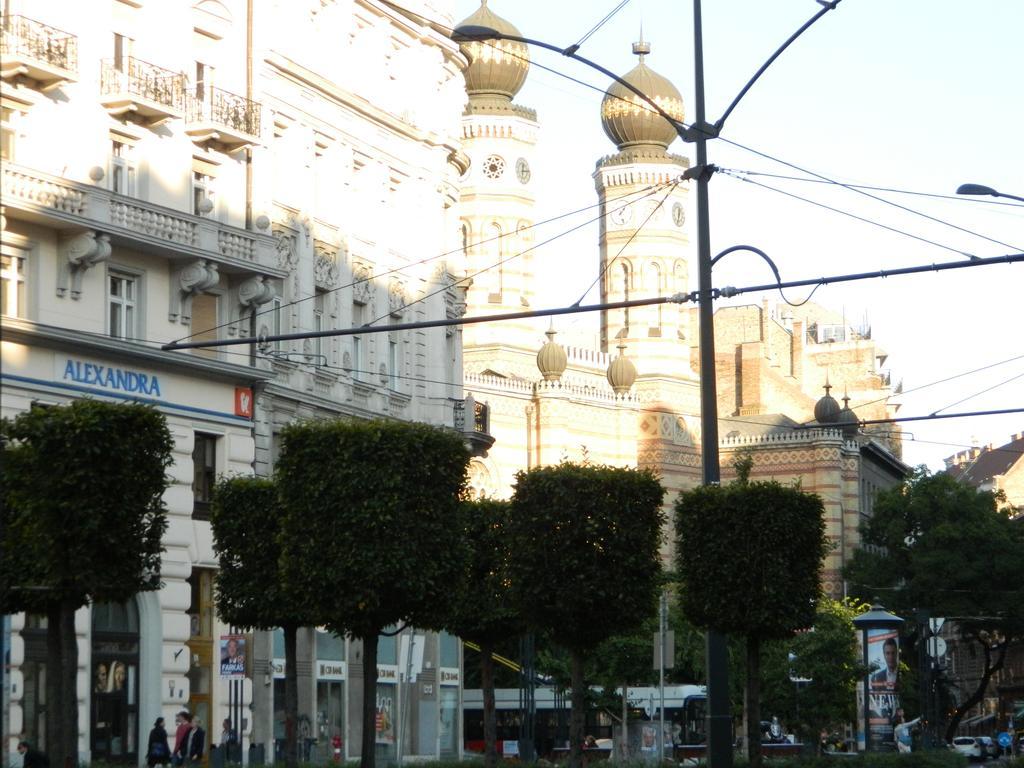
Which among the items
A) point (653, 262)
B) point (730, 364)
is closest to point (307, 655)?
point (653, 262)

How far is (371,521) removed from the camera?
26844 mm

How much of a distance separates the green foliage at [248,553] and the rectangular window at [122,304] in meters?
5.05

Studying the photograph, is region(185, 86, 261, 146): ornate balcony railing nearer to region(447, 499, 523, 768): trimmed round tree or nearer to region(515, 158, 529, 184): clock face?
region(447, 499, 523, 768): trimmed round tree

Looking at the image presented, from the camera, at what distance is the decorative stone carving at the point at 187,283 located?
36.7 metres

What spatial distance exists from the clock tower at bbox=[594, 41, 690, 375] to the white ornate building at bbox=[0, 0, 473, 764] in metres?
58.4

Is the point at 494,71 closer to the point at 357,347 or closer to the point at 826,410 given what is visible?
the point at 826,410

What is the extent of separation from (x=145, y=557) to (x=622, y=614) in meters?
7.05

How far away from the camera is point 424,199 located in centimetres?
4816

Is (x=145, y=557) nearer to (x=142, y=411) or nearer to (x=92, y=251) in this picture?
(x=142, y=411)

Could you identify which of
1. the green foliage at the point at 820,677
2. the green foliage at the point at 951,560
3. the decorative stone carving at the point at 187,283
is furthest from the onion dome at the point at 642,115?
the decorative stone carving at the point at 187,283

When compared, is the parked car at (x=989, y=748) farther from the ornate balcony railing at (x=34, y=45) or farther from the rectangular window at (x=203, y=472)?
the ornate balcony railing at (x=34, y=45)

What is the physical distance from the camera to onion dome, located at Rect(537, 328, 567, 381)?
9544cm

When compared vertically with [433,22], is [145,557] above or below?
below

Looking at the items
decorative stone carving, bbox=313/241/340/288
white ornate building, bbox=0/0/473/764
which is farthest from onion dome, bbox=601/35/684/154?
decorative stone carving, bbox=313/241/340/288
